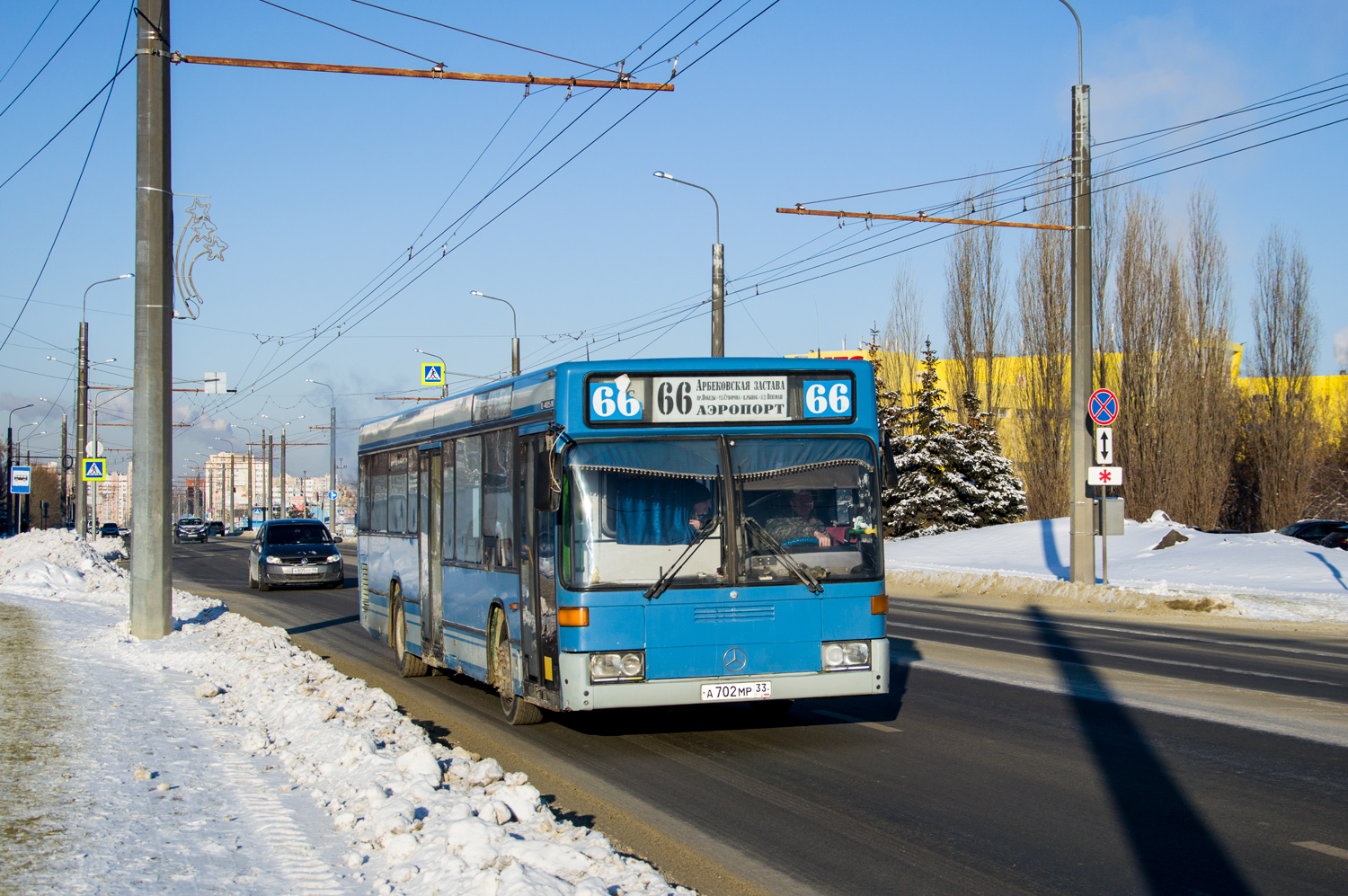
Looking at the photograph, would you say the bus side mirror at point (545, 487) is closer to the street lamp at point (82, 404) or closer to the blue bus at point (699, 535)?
the blue bus at point (699, 535)

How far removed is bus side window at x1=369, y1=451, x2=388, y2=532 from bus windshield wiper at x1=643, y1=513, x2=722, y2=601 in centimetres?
726

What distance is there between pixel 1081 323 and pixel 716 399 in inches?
677

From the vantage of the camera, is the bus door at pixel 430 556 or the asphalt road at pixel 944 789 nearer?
the asphalt road at pixel 944 789

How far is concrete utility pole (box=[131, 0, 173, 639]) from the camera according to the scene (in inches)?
562

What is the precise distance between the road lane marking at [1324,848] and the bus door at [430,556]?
8094 mm

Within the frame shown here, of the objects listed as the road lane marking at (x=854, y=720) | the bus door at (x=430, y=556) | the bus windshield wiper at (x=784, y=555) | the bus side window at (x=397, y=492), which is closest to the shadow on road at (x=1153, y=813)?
the road lane marking at (x=854, y=720)

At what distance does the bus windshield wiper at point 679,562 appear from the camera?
28.0ft

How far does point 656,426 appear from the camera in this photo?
351 inches

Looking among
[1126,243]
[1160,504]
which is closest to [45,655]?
[1160,504]

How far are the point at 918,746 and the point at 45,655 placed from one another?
903 cm

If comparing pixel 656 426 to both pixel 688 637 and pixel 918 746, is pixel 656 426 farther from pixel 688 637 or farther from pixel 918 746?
pixel 918 746

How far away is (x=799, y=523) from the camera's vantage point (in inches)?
350

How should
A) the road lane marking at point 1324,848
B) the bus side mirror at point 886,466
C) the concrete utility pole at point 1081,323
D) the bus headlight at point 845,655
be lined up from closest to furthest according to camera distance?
the road lane marking at point 1324,848
the bus headlight at point 845,655
the bus side mirror at point 886,466
the concrete utility pole at point 1081,323

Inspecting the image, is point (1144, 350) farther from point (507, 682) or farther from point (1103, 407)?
point (507, 682)
